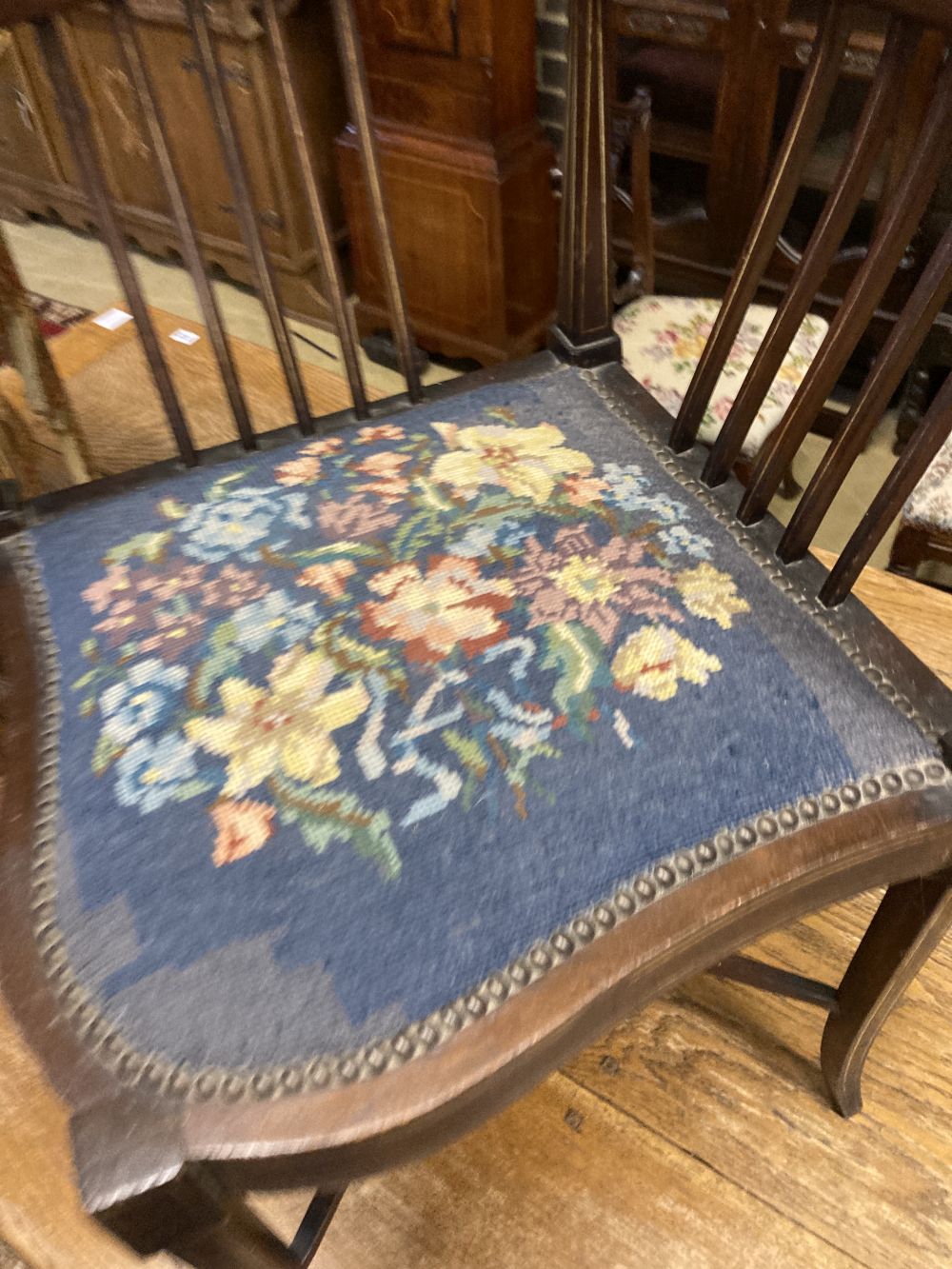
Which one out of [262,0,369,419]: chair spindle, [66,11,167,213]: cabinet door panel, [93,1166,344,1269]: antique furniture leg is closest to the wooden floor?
[93,1166,344,1269]: antique furniture leg

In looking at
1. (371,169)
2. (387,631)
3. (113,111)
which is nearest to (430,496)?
(387,631)

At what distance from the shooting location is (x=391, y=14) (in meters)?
1.49

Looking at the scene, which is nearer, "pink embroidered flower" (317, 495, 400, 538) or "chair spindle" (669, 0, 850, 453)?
"chair spindle" (669, 0, 850, 453)

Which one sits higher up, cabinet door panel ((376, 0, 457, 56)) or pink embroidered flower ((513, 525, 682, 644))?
cabinet door panel ((376, 0, 457, 56))

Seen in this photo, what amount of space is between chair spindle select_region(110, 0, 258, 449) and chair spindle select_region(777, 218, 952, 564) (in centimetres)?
43

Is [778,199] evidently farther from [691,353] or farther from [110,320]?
[110,320]

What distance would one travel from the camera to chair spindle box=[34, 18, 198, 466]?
0.60 m

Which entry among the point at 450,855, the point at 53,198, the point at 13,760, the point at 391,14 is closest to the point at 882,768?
the point at 450,855

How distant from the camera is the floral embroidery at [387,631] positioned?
1.79ft

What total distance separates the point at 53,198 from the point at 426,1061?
2708 mm

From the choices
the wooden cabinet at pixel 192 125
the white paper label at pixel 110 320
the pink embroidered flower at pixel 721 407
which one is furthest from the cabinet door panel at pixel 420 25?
the pink embroidered flower at pixel 721 407

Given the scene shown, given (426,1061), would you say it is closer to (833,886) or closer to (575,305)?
(833,886)

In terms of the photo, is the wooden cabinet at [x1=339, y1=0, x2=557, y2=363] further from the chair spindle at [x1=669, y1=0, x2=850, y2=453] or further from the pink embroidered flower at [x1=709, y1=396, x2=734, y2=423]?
the chair spindle at [x1=669, y1=0, x2=850, y2=453]

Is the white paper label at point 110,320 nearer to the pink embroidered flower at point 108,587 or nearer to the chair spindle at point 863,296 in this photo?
the pink embroidered flower at point 108,587
